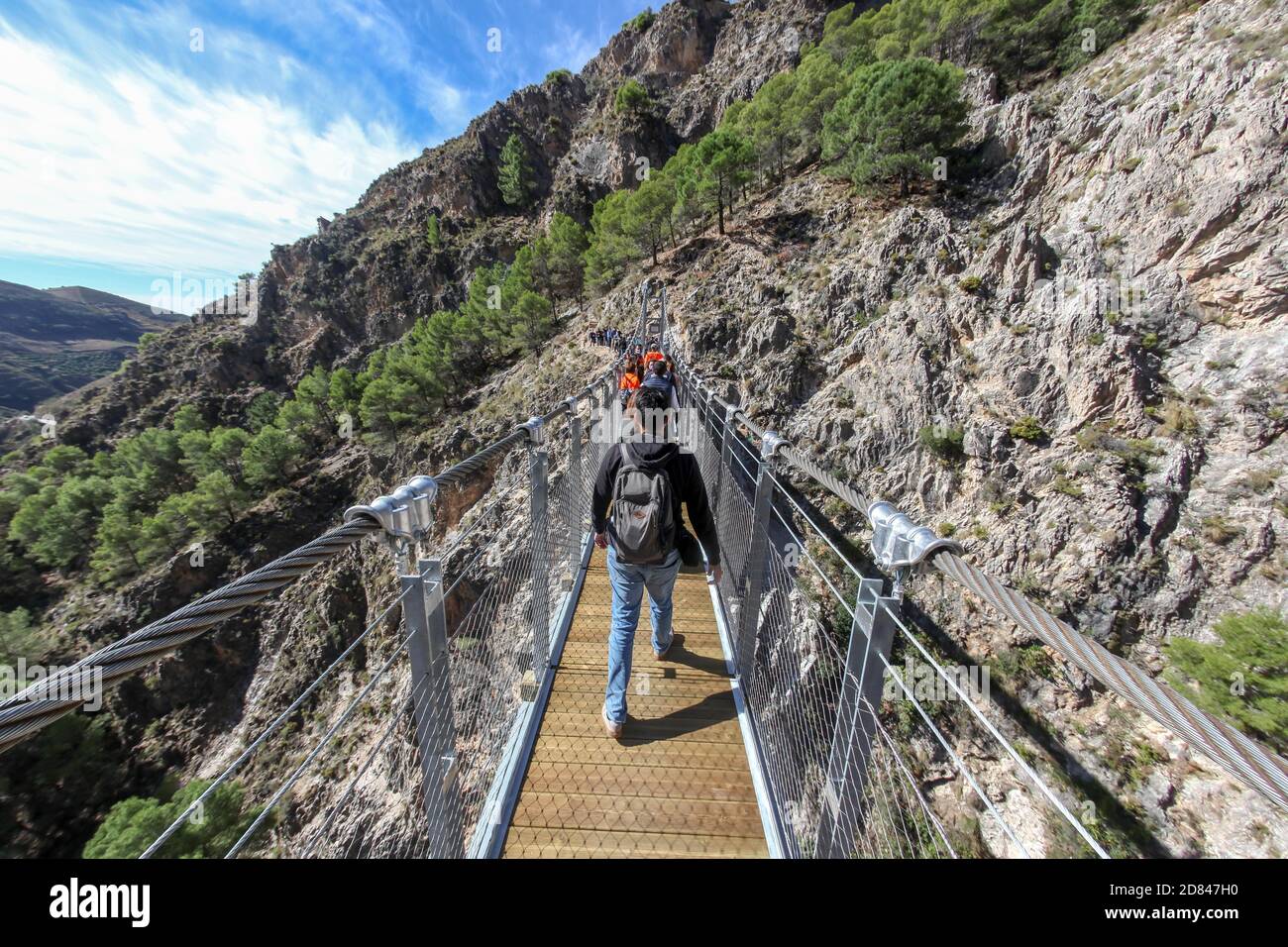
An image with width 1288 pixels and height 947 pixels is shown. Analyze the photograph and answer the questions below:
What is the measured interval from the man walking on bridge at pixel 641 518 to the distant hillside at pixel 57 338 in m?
145

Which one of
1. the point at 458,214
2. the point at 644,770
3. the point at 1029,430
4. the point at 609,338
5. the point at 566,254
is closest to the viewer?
the point at 644,770

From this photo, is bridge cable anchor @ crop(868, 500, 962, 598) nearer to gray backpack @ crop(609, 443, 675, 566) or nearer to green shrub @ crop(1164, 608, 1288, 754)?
gray backpack @ crop(609, 443, 675, 566)

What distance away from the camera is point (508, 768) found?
259 centimetres

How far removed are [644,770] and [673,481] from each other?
1.70 m

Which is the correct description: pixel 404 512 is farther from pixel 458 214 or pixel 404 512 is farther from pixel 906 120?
pixel 458 214

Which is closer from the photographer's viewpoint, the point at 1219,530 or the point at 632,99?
the point at 1219,530

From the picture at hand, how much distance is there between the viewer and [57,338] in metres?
138

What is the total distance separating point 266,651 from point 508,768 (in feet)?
104

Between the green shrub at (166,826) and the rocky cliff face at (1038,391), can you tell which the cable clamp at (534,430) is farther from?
the green shrub at (166,826)

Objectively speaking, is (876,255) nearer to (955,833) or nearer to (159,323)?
(955,833)

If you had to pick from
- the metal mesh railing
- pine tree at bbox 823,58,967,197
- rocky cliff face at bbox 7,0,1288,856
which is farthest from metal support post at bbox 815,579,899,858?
pine tree at bbox 823,58,967,197

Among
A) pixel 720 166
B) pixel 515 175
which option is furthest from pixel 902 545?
pixel 515 175

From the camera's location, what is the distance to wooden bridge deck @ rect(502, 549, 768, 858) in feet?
7.77
